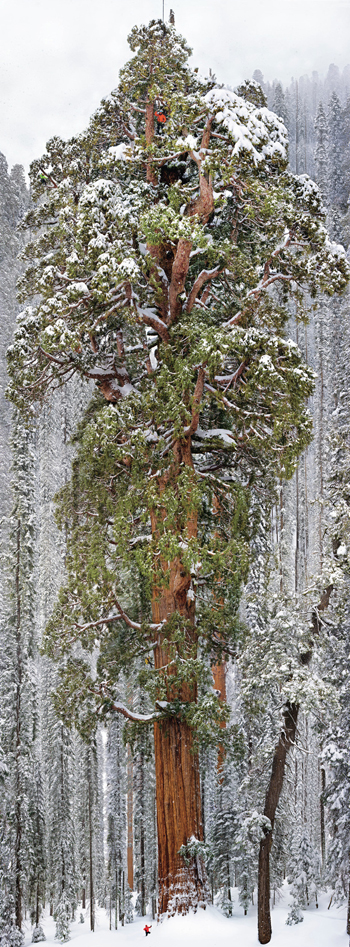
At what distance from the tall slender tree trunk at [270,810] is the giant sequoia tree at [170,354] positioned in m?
1.30

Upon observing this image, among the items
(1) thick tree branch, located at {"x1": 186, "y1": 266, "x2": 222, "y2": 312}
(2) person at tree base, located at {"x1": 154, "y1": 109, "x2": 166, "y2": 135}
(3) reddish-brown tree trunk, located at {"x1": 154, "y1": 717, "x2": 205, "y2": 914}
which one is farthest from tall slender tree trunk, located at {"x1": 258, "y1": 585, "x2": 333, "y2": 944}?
(2) person at tree base, located at {"x1": 154, "y1": 109, "x2": 166, "y2": 135}

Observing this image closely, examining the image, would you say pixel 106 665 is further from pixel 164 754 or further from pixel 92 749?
pixel 92 749

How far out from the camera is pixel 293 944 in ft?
32.4

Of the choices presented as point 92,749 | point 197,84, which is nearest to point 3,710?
point 92,749

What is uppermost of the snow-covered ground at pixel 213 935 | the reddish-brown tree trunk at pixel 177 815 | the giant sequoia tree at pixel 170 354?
the giant sequoia tree at pixel 170 354

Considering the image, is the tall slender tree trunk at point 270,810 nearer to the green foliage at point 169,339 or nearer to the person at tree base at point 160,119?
the green foliage at point 169,339

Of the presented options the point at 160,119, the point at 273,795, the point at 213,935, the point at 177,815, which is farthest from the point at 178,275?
the point at 213,935

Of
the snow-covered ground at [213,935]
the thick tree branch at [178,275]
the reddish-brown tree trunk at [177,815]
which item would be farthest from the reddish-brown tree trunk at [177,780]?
the thick tree branch at [178,275]

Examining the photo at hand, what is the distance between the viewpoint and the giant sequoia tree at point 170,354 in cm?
808

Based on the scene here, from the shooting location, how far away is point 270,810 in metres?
9.42

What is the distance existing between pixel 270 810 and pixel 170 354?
19.6 feet

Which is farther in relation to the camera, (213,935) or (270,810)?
(270,810)

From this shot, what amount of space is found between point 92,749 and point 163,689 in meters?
14.7

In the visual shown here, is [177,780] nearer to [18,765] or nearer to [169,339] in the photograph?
[169,339]
